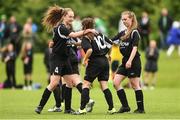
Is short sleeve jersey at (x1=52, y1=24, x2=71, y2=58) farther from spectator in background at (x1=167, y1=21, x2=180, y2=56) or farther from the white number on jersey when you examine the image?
spectator in background at (x1=167, y1=21, x2=180, y2=56)

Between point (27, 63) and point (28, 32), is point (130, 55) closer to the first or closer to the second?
point (27, 63)

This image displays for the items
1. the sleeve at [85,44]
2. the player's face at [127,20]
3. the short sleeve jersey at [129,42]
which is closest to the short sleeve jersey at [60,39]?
the sleeve at [85,44]

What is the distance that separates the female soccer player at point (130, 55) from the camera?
16438 mm

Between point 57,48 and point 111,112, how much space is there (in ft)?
6.06

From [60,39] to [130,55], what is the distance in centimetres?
160

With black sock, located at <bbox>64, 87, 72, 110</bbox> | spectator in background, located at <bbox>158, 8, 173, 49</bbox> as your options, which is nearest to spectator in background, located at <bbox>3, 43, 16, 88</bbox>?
spectator in background, located at <bbox>158, 8, 173, 49</bbox>

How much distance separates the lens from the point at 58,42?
16312 mm

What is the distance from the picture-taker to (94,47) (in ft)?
53.0

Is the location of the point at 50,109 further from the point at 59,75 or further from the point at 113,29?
the point at 113,29

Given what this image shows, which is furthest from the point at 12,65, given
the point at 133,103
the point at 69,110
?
the point at 69,110

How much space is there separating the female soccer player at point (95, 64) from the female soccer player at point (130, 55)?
495mm

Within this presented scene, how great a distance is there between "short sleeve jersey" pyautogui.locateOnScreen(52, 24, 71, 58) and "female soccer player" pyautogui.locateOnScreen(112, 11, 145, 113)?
1126 millimetres

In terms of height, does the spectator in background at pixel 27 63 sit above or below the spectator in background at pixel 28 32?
below

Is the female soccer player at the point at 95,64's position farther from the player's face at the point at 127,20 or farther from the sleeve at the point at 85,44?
the player's face at the point at 127,20
